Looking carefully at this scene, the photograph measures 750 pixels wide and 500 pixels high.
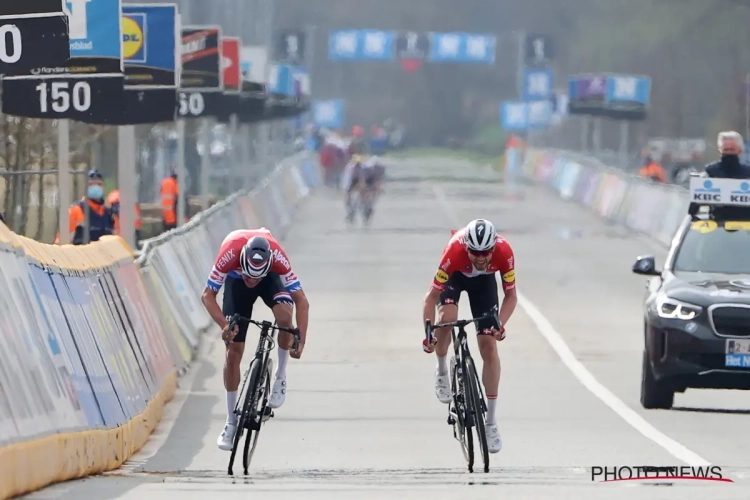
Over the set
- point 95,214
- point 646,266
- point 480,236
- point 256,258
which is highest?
point 480,236

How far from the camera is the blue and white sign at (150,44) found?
22391 mm

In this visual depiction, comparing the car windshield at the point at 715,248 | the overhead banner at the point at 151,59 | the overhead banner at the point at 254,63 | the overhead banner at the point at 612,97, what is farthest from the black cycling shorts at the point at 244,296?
the overhead banner at the point at 612,97

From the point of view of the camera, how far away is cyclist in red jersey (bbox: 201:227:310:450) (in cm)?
1195

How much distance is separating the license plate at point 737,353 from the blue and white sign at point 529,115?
66152 mm

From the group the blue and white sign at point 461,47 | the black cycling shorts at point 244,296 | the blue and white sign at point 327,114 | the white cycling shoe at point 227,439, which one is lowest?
the blue and white sign at point 327,114

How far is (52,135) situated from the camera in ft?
82.9

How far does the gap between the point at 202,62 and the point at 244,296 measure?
17.5 metres

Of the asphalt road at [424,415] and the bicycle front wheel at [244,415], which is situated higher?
the bicycle front wheel at [244,415]

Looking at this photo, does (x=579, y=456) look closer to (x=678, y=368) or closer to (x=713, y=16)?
(x=678, y=368)

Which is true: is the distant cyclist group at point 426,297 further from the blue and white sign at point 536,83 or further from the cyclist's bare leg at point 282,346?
the blue and white sign at point 536,83

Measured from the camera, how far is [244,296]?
12.3 m

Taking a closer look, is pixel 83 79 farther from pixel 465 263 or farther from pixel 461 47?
pixel 461 47

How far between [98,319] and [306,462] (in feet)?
5.47

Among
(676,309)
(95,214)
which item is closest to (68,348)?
(676,309)
